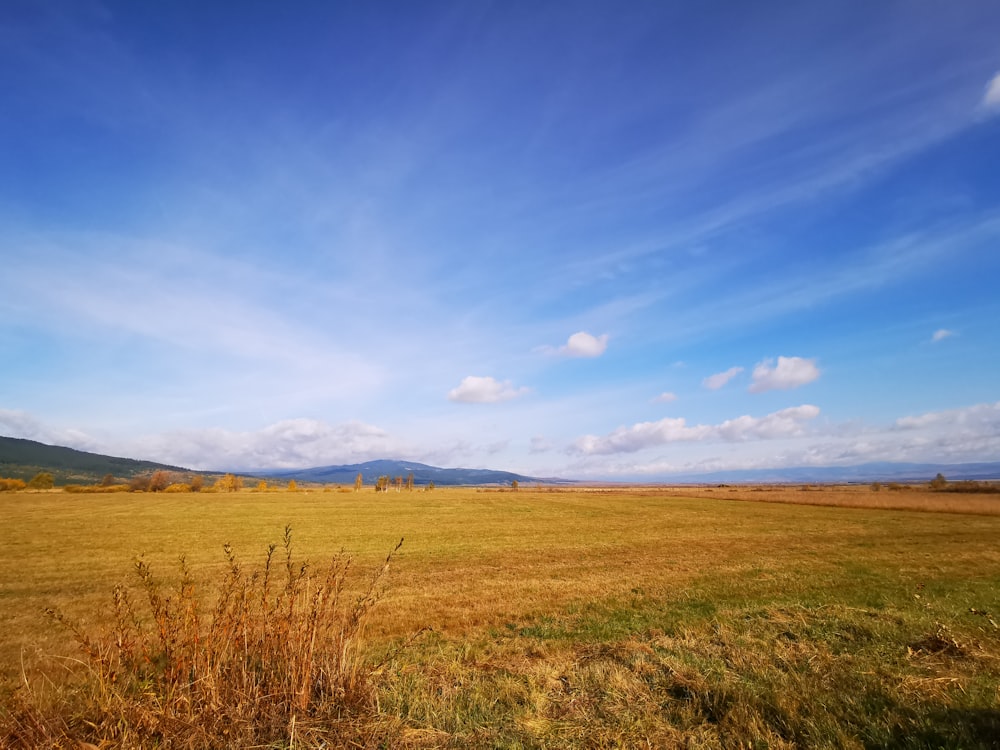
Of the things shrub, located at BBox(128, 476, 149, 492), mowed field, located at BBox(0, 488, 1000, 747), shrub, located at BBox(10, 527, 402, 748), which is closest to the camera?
shrub, located at BBox(10, 527, 402, 748)

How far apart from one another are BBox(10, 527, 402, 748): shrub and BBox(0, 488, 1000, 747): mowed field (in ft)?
2.05

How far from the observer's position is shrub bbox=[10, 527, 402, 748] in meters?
4.10

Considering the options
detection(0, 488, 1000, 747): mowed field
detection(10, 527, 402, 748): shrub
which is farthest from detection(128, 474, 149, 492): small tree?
detection(10, 527, 402, 748): shrub

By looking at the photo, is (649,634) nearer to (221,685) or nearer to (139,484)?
(221,685)

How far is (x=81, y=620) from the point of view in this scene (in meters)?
11.4

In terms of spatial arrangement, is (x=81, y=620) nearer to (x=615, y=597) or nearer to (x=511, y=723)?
(x=511, y=723)

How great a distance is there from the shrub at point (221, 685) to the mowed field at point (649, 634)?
63cm

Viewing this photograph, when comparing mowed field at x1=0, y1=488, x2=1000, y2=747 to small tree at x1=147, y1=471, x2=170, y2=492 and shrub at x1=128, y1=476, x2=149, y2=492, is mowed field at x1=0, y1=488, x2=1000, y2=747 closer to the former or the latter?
small tree at x1=147, y1=471, x2=170, y2=492

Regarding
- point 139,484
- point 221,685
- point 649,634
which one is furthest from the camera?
point 139,484

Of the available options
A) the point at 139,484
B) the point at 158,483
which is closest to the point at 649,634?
the point at 158,483

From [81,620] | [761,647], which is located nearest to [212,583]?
[81,620]

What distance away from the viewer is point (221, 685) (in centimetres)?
461

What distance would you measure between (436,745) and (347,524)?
34242 mm

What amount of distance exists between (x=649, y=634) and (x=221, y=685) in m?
7.72
